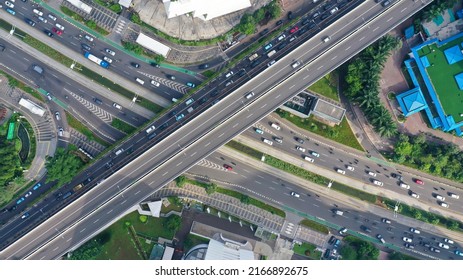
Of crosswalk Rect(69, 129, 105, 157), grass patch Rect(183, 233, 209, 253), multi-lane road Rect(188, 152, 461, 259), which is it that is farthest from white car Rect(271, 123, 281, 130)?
crosswalk Rect(69, 129, 105, 157)

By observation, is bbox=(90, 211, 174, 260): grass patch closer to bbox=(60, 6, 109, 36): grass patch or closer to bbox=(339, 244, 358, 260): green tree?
bbox=(339, 244, 358, 260): green tree

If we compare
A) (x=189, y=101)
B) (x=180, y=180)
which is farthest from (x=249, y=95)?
(x=180, y=180)

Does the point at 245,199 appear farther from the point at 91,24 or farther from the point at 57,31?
the point at 57,31

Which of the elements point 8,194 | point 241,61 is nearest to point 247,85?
point 241,61

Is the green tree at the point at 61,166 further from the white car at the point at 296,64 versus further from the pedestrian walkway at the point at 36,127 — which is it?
the white car at the point at 296,64

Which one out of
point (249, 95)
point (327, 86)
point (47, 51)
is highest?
point (327, 86)

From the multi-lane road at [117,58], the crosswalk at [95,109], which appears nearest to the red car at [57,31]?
the multi-lane road at [117,58]
